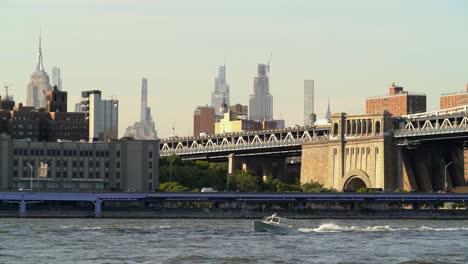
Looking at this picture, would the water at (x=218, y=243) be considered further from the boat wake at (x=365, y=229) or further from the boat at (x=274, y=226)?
the boat at (x=274, y=226)

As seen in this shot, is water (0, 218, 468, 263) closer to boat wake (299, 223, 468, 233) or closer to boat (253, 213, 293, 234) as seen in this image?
boat wake (299, 223, 468, 233)

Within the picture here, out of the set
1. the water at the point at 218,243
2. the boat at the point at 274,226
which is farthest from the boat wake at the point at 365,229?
the boat at the point at 274,226

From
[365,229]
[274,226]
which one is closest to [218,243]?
[274,226]

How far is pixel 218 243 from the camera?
466 feet

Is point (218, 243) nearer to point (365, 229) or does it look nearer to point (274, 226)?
point (274, 226)

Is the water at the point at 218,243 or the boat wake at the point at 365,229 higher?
the boat wake at the point at 365,229

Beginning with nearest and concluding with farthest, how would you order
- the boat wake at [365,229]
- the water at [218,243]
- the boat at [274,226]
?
the water at [218,243] < the boat at [274,226] < the boat wake at [365,229]

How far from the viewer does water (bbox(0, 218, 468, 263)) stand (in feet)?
406

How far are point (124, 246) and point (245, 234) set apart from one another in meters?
25.3

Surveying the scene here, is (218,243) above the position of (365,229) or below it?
below

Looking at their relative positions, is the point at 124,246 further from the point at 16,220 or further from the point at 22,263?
the point at 16,220

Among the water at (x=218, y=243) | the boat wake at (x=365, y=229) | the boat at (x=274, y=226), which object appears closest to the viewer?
the water at (x=218, y=243)

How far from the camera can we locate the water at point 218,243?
406ft

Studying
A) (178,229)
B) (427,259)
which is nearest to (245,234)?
(178,229)
